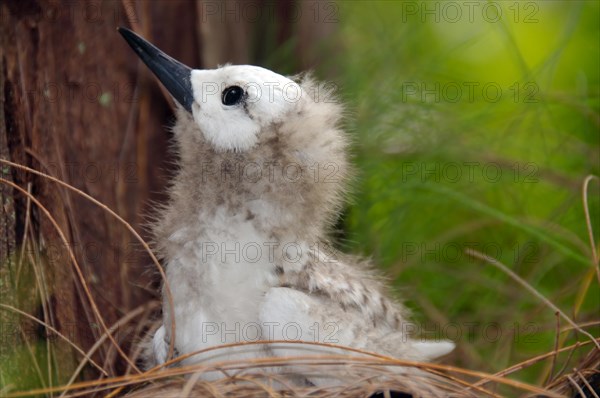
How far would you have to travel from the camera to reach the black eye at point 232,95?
272 cm

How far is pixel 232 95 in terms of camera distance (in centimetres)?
274

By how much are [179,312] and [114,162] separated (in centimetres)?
119

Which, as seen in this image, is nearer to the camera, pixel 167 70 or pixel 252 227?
pixel 252 227

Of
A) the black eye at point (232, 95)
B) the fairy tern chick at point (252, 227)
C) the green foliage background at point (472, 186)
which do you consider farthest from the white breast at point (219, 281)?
the green foliage background at point (472, 186)

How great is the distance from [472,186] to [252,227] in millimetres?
1784

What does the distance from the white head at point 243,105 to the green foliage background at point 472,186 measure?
3.50 ft

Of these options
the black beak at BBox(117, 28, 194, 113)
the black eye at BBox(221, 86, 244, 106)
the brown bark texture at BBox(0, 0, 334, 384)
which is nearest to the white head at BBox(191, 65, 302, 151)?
the black eye at BBox(221, 86, 244, 106)

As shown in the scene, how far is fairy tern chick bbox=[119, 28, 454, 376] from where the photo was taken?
104 inches

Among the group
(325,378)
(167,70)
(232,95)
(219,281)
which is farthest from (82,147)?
(325,378)

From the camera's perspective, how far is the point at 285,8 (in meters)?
4.91

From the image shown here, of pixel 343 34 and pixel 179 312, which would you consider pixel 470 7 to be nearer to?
pixel 343 34

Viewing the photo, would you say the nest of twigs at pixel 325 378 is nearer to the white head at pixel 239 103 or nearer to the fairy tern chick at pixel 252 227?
the fairy tern chick at pixel 252 227

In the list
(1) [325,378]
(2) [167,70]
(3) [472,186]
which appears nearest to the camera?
(1) [325,378]

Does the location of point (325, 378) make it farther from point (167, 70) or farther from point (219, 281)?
point (167, 70)
